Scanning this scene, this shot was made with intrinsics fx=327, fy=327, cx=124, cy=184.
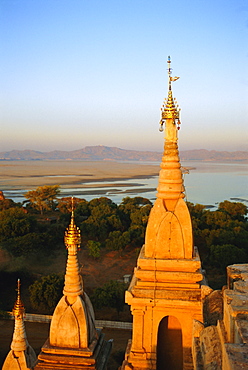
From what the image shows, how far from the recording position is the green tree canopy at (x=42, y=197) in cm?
4950

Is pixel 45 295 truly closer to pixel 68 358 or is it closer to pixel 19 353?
pixel 19 353

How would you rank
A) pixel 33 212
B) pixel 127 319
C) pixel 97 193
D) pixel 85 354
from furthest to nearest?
pixel 97 193, pixel 33 212, pixel 127 319, pixel 85 354

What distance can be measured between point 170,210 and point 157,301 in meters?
2.35

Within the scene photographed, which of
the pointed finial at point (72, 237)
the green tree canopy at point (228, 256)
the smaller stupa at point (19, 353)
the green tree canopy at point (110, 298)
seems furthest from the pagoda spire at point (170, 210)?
the green tree canopy at point (228, 256)

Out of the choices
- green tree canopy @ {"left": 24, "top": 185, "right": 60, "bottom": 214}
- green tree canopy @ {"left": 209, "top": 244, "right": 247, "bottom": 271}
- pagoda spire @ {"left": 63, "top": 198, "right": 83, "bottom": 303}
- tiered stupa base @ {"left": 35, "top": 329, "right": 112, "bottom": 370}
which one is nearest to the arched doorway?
tiered stupa base @ {"left": 35, "top": 329, "right": 112, "bottom": 370}

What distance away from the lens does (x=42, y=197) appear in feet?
165

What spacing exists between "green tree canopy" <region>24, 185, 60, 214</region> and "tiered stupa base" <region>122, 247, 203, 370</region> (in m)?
41.0

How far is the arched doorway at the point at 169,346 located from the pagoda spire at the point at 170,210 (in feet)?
7.20

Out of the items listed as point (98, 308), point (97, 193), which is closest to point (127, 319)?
point (98, 308)

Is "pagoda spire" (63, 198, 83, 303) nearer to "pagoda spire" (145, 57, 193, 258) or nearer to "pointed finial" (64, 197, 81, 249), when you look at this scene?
"pointed finial" (64, 197, 81, 249)

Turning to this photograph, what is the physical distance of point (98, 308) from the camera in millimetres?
21297

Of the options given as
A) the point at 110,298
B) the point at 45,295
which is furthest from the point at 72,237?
the point at 45,295

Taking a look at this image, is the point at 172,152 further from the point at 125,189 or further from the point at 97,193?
the point at 125,189

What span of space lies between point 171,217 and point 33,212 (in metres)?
43.5
